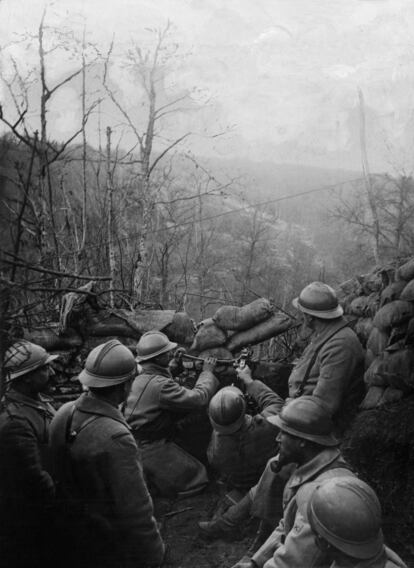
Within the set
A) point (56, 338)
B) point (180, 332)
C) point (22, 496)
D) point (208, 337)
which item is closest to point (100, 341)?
point (56, 338)

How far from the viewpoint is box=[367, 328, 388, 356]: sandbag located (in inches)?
173

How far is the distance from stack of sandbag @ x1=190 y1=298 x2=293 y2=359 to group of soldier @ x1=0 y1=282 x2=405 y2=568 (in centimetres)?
144

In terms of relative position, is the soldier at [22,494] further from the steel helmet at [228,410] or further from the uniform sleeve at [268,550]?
the steel helmet at [228,410]

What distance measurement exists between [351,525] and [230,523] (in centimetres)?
217

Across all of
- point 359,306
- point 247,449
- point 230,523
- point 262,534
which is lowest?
point 230,523

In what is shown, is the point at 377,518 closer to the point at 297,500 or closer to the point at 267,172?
the point at 297,500

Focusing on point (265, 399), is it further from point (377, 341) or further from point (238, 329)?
point (238, 329)

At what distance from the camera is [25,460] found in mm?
2723

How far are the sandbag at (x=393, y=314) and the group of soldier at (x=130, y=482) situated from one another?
0.72 meters

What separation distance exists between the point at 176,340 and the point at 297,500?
137 inches

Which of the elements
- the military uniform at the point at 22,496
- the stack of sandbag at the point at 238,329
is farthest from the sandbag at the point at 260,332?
the military uniform at the point at 22,496

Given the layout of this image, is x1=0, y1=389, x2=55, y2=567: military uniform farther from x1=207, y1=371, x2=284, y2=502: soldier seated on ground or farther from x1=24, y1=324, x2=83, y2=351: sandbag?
x1=24, y1=324, x2=83, y2=351: sandbag

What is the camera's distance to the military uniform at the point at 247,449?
4.07 m

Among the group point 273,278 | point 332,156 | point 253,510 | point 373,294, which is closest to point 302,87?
point 332,156
